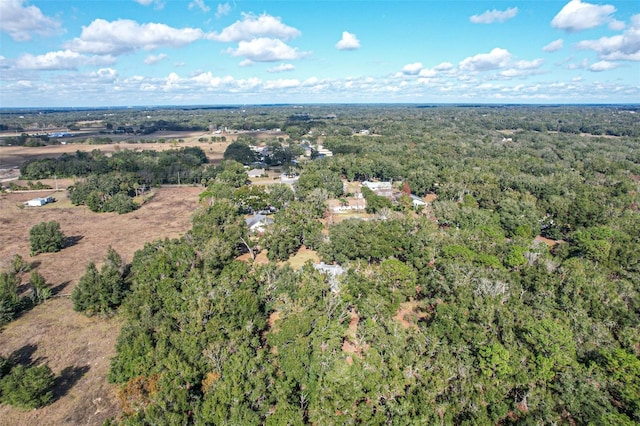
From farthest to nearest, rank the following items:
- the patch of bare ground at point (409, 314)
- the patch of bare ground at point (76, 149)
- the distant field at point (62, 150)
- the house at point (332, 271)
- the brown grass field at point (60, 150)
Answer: the patch of bare ground at point (76, 149), the distant field at point (62, 150), the brown grass field at point (60, 150), the house at point (332, 271), the patch of bare ground at point (409, 314)

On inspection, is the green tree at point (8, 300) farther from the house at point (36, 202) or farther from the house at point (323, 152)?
the house at point (323, 152)

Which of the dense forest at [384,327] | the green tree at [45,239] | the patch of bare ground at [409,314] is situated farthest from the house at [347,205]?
the green tree at [45,239]

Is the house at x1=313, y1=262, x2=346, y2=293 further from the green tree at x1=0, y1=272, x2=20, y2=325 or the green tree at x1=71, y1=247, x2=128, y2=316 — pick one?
the green tree at x1=0, y1=272, x2=20, y2=325

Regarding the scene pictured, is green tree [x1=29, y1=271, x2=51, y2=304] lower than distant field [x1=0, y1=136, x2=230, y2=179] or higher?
lower

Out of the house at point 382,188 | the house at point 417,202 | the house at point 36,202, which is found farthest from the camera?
the house at point 382,188

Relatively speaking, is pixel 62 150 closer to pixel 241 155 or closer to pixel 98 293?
pixel 241 155

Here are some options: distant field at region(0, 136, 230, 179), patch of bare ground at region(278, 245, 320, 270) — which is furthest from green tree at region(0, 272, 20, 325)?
distant field at region(0, 136, 230, 179)

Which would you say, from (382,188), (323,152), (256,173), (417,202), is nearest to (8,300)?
(417,202)
